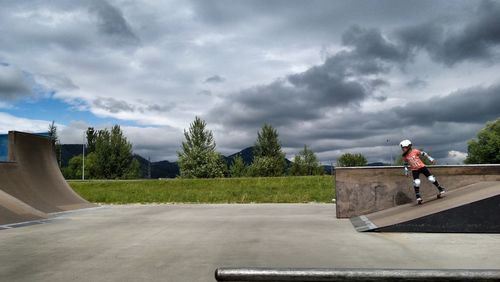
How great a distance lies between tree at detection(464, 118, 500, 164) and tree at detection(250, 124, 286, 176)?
30.0 m

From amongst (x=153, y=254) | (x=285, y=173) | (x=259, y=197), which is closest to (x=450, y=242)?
(x=153, y=254)

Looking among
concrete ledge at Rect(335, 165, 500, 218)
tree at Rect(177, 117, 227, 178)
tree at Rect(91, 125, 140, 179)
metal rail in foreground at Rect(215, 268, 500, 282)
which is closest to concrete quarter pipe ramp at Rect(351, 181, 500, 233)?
concrete ledge at Rect(335, 165, 500, 218)

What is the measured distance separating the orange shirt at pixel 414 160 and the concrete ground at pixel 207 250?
216cm

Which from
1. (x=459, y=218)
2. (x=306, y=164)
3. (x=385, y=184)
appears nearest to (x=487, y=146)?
(x=306, y=164)

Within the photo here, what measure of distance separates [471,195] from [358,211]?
116 inches

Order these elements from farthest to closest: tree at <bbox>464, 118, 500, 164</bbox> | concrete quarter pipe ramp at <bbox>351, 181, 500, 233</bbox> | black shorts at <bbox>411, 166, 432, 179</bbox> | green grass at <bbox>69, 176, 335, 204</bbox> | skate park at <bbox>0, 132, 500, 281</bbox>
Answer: tree at <bbox>464, 118, 500, 164</bbox>, green grass at <bbox>69, 176, 335, 204</bbox>, black shorts at <bbox>411, 166, 432, 179</bbox>, concrete quarter pipe ramp at <bbox>351, 181, 500, 233</bbox>, skate park at <bbox>0, 132, 500, 281</bbox>

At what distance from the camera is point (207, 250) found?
6.03m

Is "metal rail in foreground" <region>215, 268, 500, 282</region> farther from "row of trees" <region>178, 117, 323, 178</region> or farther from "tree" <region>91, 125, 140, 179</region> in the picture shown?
"tree" <region>91, 125, 140, 179</region>

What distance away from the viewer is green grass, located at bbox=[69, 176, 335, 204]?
2022cm

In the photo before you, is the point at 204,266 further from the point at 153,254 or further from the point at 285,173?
the point at 285,173

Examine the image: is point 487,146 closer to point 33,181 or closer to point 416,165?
point 416,165

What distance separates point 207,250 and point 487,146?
65.5m

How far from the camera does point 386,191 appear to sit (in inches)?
417

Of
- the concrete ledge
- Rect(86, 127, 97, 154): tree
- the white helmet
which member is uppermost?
Rect(86, 127, 97, 154): tree
